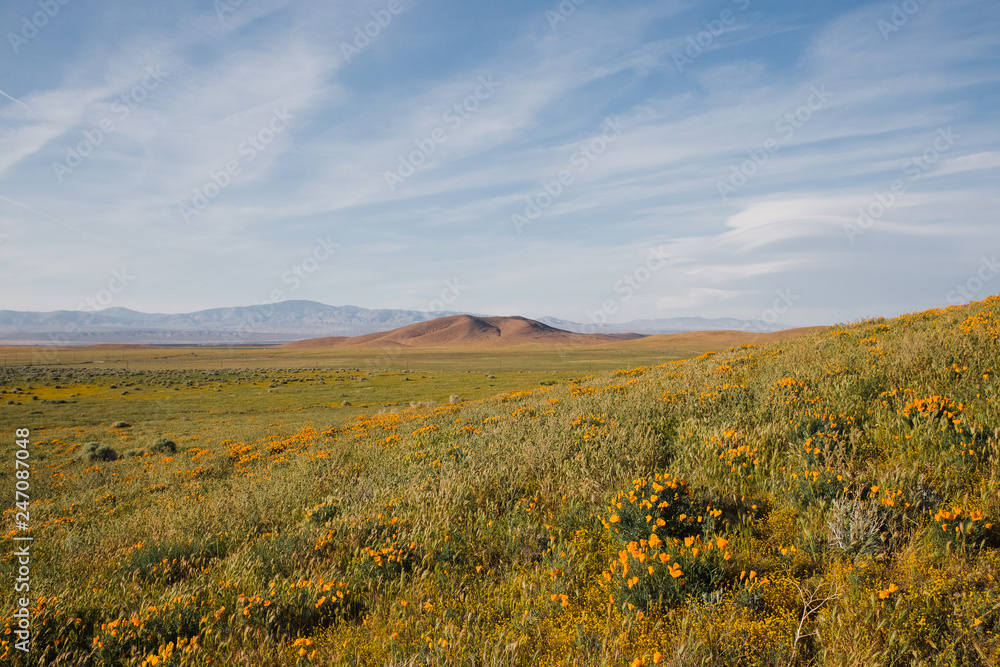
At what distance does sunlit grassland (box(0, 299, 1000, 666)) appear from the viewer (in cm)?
295

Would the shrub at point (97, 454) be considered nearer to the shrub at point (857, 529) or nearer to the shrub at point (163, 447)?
the shrub at point (163, 447)

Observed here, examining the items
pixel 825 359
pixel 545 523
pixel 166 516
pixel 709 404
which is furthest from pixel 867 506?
pixel 166 516

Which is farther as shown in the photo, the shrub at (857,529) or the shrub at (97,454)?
the shrub at (97,454)

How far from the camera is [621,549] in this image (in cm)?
416

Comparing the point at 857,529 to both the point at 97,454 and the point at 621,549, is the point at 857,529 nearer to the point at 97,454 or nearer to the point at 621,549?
the point at 621,549

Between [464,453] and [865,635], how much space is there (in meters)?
5.90

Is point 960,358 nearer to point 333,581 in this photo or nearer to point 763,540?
point 763,540

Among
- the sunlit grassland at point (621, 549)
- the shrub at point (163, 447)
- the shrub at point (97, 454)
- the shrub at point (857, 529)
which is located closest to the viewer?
the sunlit grassland at point (621, 549)

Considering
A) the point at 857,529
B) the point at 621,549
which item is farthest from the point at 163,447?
the point at 857,529

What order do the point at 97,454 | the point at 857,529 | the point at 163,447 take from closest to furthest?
the point at 857,529 < the point at 97,454 < the point at 163,447

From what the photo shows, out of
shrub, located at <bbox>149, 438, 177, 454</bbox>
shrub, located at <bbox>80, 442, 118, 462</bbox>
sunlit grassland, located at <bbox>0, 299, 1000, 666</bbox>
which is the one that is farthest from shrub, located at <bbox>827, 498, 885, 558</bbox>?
shrub, located at <bbox>80, 442, 118, 462</bbox>

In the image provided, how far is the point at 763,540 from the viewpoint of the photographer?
12.9 feet

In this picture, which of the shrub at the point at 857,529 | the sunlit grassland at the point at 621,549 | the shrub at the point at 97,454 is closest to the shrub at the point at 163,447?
the shrub at the point at 97,454

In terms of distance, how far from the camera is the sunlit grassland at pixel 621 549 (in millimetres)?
2947
